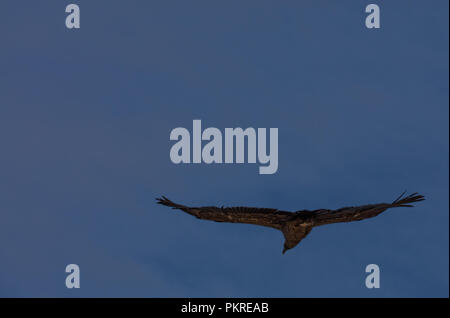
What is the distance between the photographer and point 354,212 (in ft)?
207

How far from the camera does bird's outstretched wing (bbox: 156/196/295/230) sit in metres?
63.1

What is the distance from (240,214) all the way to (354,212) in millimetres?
6487

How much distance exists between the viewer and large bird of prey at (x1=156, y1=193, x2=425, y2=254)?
205 ft

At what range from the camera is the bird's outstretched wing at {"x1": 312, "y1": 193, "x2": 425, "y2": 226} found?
6247 cm

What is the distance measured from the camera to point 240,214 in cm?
6334

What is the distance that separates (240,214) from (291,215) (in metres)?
2.93

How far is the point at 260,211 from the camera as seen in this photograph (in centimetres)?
6325

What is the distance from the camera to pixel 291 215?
6278cm

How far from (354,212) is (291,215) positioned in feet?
11.9

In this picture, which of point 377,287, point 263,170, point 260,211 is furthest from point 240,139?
point 377,287
